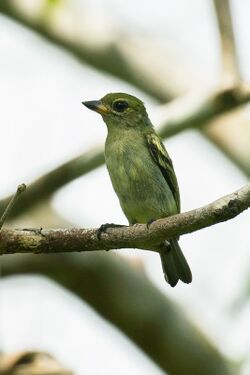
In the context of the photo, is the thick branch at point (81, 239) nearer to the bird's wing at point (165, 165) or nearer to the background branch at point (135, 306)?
the bird's wing at point (165, 165)

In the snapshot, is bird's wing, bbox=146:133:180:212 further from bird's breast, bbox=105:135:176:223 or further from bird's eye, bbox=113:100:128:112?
bird's eye, bbox=113:100:128:112

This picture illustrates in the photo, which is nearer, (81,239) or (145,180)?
(81,239)

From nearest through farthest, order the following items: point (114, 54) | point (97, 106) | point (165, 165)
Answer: point (165, 165)
point (97, 106)
point (114, 54)

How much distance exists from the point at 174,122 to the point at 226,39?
0.83 meters

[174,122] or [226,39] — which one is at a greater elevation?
[226,39]

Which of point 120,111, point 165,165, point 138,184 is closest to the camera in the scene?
point 138,184

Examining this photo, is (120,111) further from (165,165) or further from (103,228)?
(103,228)

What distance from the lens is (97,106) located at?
20.9ft

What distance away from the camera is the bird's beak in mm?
6304

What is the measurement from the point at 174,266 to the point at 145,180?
0.61 m

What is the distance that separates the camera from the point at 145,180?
5.82m

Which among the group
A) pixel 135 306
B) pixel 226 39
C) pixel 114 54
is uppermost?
pixel 114 54

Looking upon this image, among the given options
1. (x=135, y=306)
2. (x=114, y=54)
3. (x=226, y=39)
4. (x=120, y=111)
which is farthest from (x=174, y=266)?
(x=114, y=54)

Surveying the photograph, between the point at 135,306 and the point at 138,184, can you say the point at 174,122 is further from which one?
the point at 135,306
